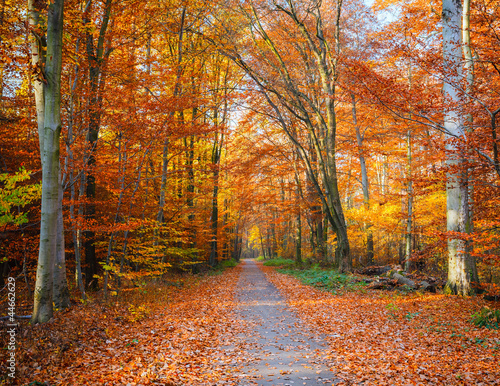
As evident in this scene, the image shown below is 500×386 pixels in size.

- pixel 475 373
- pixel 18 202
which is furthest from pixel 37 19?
pixel 475 373

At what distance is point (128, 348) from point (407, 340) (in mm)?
4890

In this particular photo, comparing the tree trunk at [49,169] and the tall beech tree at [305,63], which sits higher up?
the tall beech tree at [305,63]

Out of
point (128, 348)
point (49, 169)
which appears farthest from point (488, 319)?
point (49, 169)

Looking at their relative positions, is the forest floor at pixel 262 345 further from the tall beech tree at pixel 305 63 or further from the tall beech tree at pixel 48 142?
the tall beech tree at pixel 305 63

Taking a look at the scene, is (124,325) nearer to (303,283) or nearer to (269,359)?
(269,359)

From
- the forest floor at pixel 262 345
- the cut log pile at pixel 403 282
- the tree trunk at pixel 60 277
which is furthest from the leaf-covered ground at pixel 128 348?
the cut log pile at pixel 403 282

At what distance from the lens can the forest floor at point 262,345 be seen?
4.21 meters

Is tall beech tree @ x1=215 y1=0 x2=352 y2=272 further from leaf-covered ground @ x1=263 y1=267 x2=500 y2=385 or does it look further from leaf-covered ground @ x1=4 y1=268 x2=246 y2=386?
leaf-covered ground @ x1=4 y1=268 x2=246 y2=386

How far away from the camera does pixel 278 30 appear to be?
1587 centimetres

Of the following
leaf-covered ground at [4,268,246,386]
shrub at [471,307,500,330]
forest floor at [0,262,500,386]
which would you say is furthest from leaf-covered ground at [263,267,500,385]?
leaf-covered ground at [4,268,246,386]

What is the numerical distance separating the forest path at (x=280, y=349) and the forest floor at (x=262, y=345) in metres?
0.02

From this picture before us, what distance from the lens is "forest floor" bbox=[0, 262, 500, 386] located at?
4215mm

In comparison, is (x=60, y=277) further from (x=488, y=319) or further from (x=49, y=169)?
(x=488, y=319)

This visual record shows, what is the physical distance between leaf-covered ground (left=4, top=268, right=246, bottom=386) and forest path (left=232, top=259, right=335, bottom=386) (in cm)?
38
